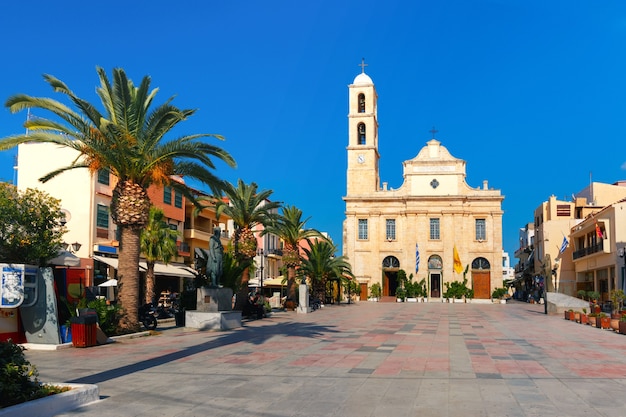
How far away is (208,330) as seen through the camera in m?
19.9

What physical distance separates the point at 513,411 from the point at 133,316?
12.4 meters

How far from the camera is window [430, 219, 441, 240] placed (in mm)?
65750

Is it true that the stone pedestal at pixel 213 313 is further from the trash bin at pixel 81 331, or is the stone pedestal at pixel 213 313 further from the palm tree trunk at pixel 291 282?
the palm tree trunk at pixel 291 282

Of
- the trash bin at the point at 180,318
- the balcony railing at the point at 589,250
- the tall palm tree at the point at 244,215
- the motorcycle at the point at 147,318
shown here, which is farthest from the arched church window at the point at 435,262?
the motorcycle at the point at 147,318

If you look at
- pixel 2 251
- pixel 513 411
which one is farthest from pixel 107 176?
pixel 513 411

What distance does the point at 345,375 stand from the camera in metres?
10.4

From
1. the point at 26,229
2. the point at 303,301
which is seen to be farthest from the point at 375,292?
the point at 26,229

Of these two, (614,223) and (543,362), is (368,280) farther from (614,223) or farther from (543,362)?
(543,362)

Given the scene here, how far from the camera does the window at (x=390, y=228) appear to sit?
66.6 metres

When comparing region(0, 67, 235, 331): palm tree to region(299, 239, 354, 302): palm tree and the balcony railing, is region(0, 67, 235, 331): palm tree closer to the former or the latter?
region(299, 239, 354, 302): palm tree

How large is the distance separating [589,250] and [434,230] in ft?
70.9

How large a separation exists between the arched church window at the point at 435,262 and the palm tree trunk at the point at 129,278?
167 feet

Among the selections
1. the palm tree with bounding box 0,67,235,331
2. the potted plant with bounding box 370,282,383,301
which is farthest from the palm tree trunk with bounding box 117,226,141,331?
the potted plant with bounding box 370,282,383,301

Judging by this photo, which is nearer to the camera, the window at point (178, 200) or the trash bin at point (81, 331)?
the trash bin at point (81, 331)
